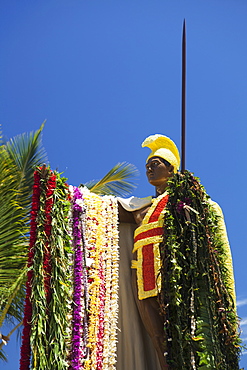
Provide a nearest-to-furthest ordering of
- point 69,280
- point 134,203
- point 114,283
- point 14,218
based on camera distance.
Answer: point 69,280 < point 114,283 < point 134,203 < point 14,218

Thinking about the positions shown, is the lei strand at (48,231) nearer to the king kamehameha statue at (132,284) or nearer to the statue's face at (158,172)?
the king kamehameha statue at (132,284)

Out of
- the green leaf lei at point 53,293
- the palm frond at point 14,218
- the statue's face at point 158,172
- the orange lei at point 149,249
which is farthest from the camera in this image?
the palm frond at point 14,218

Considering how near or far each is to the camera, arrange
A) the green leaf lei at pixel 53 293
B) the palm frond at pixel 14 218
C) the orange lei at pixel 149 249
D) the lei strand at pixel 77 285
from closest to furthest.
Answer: the green leaf lei at pixel 53 293
the lei strand at pixel 77 285
the orange lei at pixel 149 249
the palm frond at pixel 14 218

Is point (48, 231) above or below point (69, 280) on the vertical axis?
above

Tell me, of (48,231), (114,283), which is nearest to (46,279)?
(48,231)

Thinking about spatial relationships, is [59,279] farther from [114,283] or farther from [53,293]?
[114,283]

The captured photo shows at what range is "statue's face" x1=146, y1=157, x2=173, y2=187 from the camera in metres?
6.57

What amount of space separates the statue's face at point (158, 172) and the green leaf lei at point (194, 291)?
64cm

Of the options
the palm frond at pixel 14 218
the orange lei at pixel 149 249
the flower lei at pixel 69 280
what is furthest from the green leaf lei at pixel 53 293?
the palm frond at pixel 14 218

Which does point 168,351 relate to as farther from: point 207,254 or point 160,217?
point 160,217

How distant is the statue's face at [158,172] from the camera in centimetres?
657

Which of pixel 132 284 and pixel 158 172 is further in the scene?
pixel 158 172

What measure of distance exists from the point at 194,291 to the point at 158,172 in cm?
152

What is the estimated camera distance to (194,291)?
5582 mm
